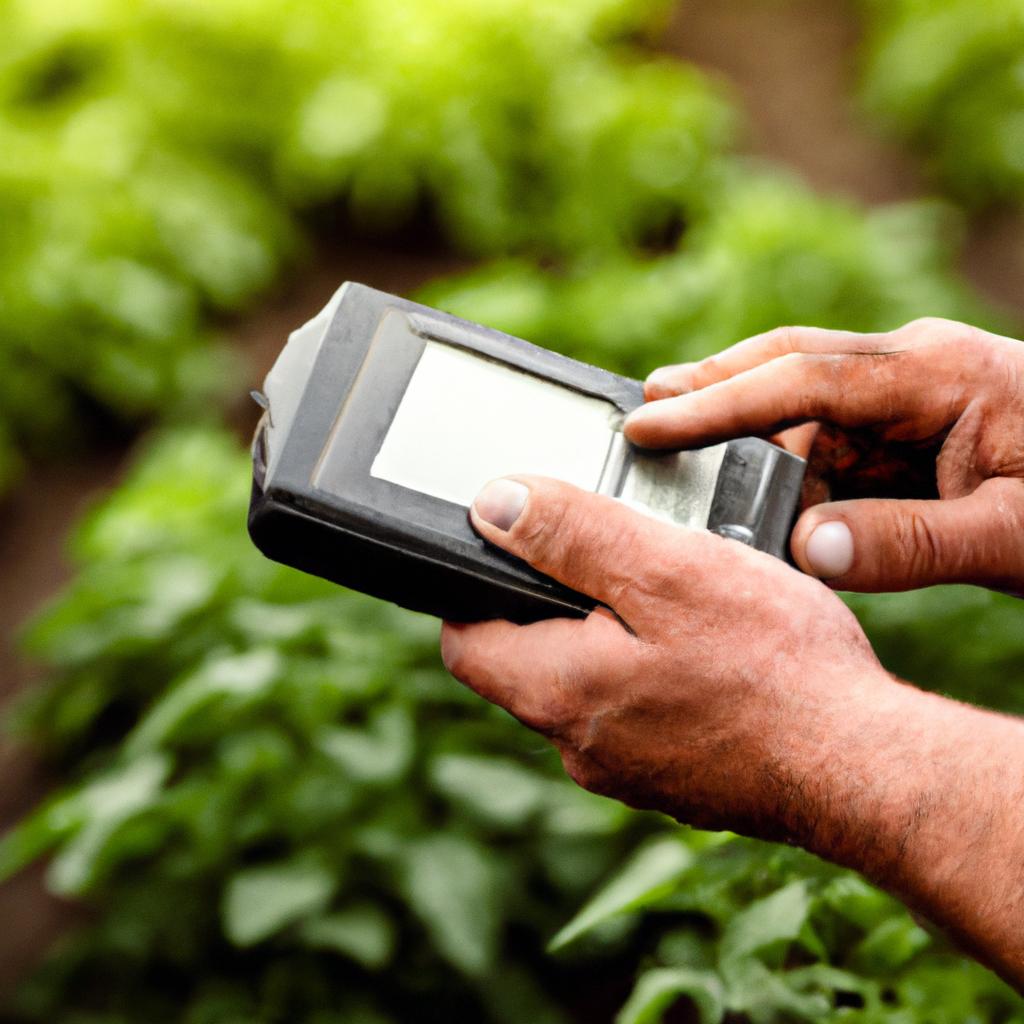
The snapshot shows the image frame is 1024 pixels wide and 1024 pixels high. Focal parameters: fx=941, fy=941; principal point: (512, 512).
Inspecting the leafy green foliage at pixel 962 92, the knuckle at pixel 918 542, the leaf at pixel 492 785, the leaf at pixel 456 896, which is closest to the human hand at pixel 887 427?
the knuckle at pixel 918 542

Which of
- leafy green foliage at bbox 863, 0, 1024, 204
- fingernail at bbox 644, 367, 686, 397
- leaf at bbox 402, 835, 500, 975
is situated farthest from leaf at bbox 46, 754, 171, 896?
leafy green foliage at bbox 863, 0, 1024, 204

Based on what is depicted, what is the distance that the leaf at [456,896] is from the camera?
1.41 meters

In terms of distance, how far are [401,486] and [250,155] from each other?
4.12 metres

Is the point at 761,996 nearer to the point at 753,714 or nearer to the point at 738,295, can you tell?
the point at 753,714

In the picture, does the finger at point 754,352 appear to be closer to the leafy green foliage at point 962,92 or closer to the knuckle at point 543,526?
the knuckle at point 543,526

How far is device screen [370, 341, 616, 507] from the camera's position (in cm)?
98

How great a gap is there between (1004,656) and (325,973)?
1241mm

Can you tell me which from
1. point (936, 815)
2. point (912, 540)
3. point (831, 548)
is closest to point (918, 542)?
point (912, 540)

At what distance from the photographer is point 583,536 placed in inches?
37.3

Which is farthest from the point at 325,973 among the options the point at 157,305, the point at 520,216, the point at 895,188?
the point at 895,188

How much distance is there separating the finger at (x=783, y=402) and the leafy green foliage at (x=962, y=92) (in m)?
3.64

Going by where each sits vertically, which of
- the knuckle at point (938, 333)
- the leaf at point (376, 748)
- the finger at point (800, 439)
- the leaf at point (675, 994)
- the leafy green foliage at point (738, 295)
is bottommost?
the leaf at point (376, 748)

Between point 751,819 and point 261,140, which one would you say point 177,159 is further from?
point 751,819

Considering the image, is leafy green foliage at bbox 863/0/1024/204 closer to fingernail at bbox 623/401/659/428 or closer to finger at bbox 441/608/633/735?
fingernail at bbox 623/401/659/428
